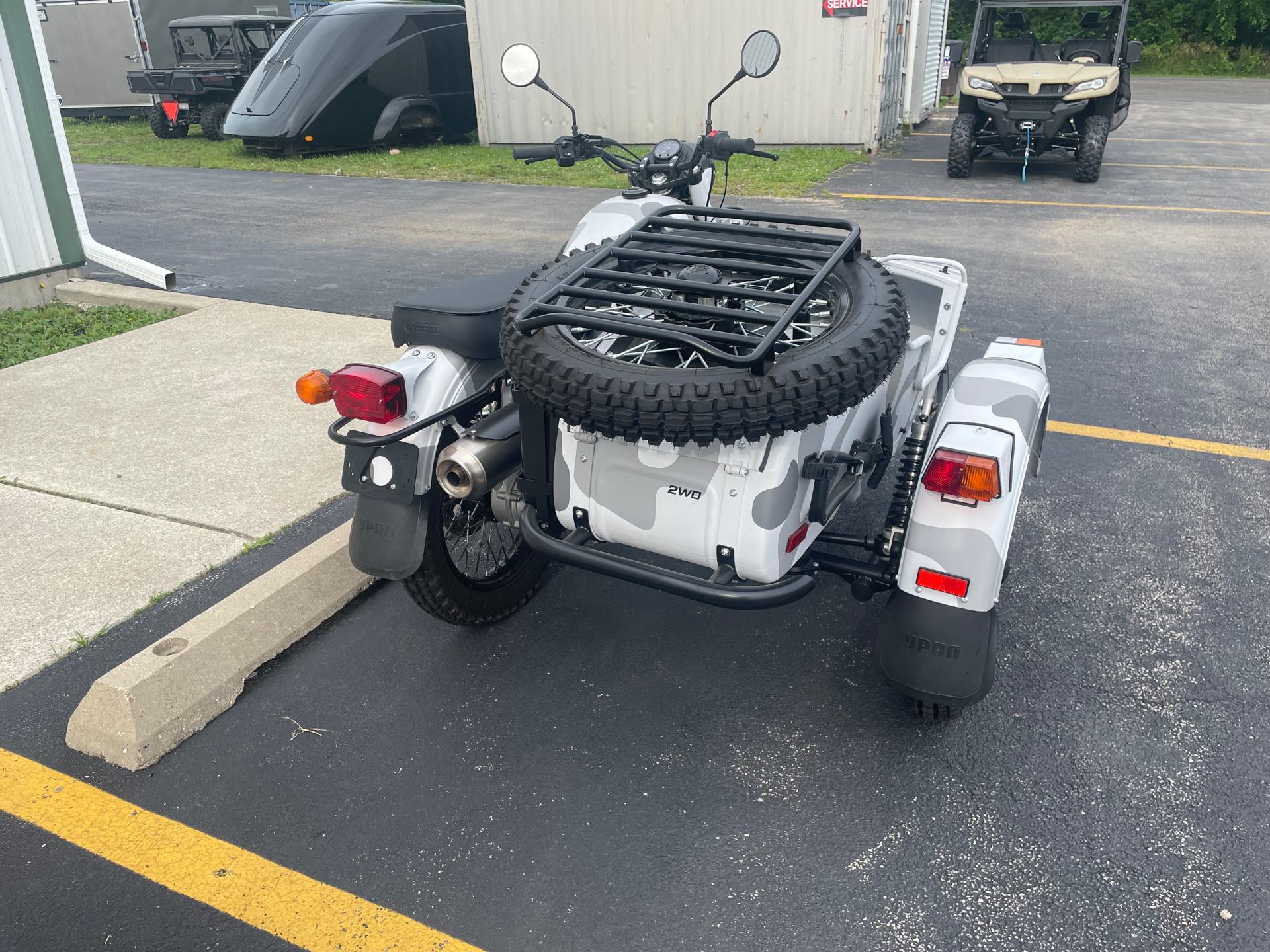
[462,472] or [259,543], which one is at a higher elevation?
[462,472]

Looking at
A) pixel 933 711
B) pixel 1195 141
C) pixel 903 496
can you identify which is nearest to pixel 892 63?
pixel 1195 141

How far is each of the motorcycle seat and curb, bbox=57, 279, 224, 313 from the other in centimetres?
476

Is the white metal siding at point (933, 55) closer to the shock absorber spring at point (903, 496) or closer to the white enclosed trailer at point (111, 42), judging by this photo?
the white enclosed trailer at point (111, 42)

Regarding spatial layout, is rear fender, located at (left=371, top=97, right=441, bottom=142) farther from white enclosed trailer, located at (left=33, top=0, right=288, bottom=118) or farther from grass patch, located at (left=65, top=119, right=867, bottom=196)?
white enclosed trailer, located at (left=33, top=0, right=288, bottom=118)

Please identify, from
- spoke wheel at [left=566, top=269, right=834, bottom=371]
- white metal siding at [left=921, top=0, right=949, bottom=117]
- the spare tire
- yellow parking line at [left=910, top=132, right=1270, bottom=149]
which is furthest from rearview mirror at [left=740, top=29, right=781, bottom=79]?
white metal siding at [left=921, top=0, right=949, bottom=117]

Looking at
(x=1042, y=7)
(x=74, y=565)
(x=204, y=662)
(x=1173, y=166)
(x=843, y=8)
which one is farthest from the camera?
(x=843, y=8)

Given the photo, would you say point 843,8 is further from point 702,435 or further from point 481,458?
point 702,435

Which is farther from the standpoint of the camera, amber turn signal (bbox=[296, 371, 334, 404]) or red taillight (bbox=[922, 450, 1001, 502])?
amber turn signal (bbox=[296, 371, 334, 404])

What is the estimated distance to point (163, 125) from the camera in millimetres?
18000

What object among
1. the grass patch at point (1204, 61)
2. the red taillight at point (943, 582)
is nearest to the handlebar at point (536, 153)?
the red taillight at point (943, 582)

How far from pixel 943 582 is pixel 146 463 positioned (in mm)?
3534

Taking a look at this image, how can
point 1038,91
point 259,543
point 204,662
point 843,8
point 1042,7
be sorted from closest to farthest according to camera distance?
point 204,662, point 259,543, point 1038,91, point 1042,7, point 843,8

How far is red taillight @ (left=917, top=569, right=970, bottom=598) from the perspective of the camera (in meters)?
2.34

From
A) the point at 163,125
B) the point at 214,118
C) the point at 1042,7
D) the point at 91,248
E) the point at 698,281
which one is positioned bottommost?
the point at 91,248
